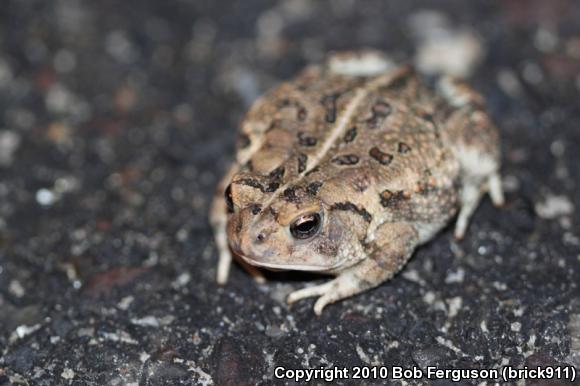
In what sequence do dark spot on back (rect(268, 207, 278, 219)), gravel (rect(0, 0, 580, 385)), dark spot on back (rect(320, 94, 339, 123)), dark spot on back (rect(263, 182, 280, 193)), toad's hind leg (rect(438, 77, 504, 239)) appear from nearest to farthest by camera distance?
dark spot on back (rect(268, 207, 278, 219))
dark spot on back (rect(263, 182, 280, 193))
gravel (rect(0, 0, 580, 385))
dark spot on back (rect(320, 94, 339, 123))
toad's hind leg (rect(438, 77, 504, 239))

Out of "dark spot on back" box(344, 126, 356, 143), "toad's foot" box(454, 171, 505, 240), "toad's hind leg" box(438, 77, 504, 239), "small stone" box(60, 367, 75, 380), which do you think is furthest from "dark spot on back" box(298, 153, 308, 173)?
"small stone" box(60, 367, 75, 380)

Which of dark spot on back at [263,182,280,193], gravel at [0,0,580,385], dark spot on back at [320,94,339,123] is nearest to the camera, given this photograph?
dark spot on back at [263,182,280,193]

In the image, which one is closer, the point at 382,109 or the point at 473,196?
the point at 382,109

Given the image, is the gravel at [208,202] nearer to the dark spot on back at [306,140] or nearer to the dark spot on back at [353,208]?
the dark spot on back at [353,208]

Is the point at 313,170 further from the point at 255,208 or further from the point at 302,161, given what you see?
the point at 255,208

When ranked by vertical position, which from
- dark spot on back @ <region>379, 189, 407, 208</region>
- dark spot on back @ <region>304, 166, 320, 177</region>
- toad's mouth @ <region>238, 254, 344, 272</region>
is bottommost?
toad's mouth @ <region>238, 254, 344, 272</region>

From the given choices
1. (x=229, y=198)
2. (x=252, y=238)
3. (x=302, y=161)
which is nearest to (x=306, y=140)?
(x=302, y=161)

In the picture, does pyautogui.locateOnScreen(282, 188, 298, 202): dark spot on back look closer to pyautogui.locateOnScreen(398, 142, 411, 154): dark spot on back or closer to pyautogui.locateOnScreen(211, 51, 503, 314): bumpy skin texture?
pyautogui.locateOnScreen(211, 51, 503, 314): bumpy skin texture

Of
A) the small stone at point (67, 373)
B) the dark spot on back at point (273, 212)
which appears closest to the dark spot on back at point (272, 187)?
the dark spot on back at point (273, 212)
